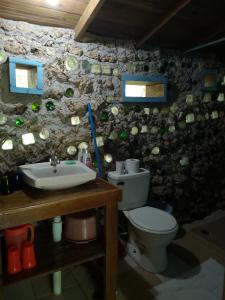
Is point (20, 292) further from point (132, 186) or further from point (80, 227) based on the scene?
point (132, 186)

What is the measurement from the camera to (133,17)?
Answer: 1.86 m

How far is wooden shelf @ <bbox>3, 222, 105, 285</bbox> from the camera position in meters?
1.48

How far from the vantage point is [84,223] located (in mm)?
1742

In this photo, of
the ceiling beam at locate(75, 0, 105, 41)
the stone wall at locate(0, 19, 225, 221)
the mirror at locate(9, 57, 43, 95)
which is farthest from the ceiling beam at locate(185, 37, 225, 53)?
the mirror at locate(9, 57, 43, 95)

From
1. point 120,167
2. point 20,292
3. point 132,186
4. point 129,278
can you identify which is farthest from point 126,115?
point 20,292

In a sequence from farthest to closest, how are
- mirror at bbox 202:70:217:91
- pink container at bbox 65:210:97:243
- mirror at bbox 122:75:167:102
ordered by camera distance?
mirror at bbox 202:70:217:91 < mirror at bbox 122:75:167:102 < pink container at bbox 65:210:97:243

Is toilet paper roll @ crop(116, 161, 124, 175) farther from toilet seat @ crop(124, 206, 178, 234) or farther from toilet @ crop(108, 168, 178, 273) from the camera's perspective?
toilet seat @ crop(124, 206, 178, 234)

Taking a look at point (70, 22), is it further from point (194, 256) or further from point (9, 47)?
point (194, 256)

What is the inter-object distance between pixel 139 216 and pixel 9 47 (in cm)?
165

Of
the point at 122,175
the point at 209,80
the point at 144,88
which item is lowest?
the point at 122,175

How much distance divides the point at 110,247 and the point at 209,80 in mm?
2091

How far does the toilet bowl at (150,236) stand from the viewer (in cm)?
187

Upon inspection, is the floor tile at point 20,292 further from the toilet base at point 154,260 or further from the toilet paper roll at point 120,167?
the toilet paper roll at point 120,167

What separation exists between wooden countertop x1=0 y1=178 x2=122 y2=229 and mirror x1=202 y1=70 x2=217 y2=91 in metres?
1.73
